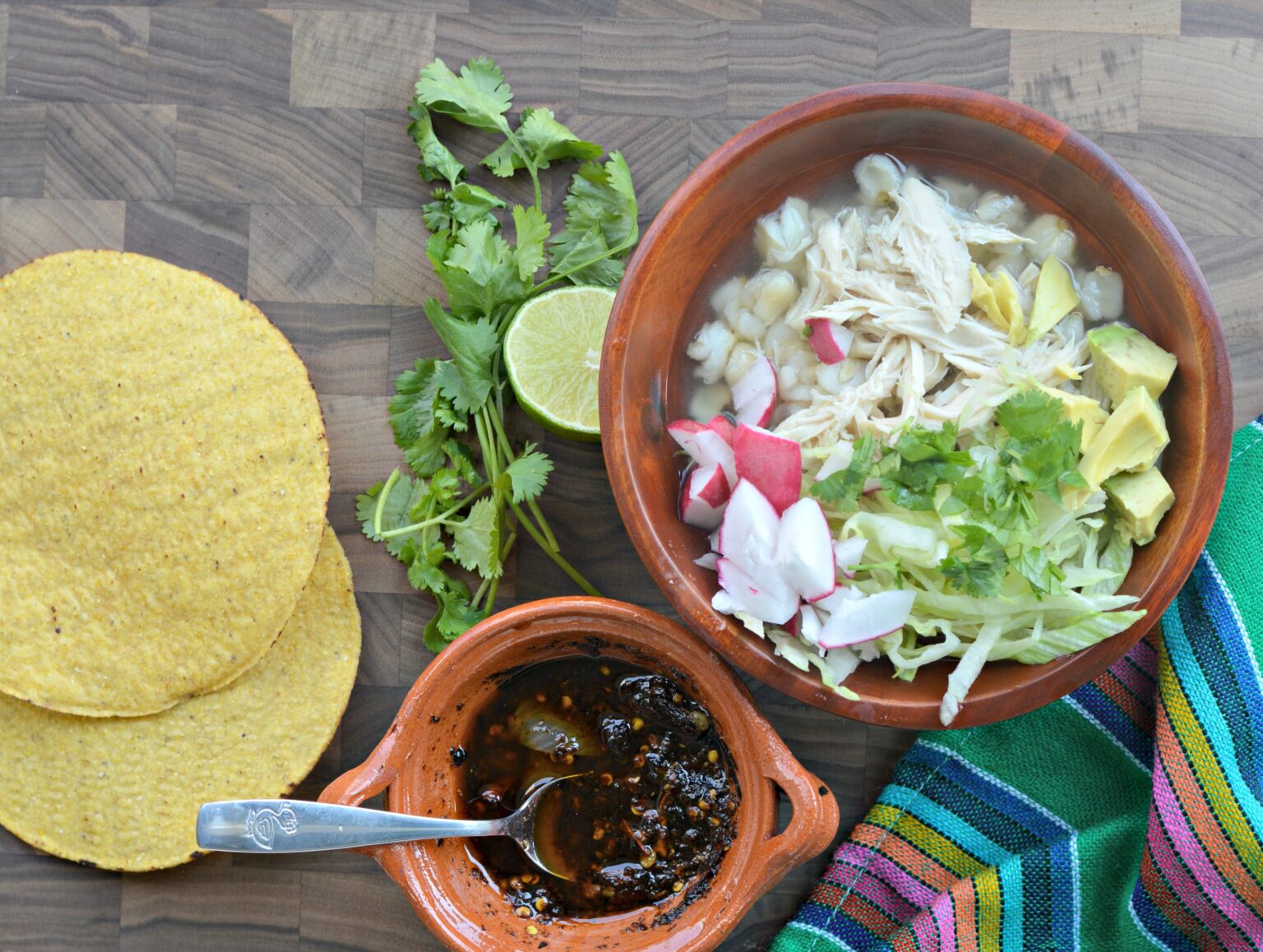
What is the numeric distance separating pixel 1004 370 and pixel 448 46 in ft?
3.45

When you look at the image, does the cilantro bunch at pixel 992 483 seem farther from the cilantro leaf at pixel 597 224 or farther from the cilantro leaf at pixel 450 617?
the cilantro leaf at pixel 450 617

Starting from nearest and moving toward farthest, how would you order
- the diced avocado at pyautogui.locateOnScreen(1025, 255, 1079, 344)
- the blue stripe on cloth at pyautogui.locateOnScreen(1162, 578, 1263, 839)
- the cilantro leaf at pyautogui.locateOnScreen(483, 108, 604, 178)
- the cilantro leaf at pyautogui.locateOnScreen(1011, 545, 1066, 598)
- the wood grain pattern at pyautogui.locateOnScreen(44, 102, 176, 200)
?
the cilantro leaf at pyautogui.locateOnScreen(1011, 545, 1066, 598), the diced avocado at pyautogui.locateOnScreen(1025, 255, 1079, 344), the blue stripe on cloth at pyautogui.locateOnScreen(1162, 578, 1263, 839), the cilantro leaf at pyautogui.locateOnScreen(483, 108, 604, 178), the wood grain pattern at pyautogui.locateOnScreen(44, 102, 176, 200)

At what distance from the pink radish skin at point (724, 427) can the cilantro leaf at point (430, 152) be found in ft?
1.92

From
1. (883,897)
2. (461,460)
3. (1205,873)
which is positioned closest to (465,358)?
(461,460)

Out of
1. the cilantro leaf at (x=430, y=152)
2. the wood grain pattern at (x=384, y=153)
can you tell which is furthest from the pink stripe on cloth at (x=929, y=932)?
the cilantro leaf at (x=430, y=152)

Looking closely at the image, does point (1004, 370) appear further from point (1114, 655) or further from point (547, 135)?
point (547, 135)

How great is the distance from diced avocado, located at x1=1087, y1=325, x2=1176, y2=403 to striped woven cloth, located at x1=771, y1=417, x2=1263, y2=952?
0.35 m

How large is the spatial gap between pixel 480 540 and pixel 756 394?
0.49 metres

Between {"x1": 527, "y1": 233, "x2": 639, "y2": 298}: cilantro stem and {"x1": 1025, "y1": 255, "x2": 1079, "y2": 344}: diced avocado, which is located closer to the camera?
{"x1": 1025, "y1": 255, "x2": 1079, "y2": 344}: diced avocado

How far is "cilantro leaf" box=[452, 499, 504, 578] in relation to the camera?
5.27ft

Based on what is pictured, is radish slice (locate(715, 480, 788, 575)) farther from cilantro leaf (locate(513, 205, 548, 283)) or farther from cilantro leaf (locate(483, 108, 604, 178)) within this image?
cilantro leaf (locate(483, 108, 604, 178))

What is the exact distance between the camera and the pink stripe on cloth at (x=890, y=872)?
65.3 inches

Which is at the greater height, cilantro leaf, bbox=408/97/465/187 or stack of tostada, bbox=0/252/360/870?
cilantro leaf, bbox=408/97/465/187

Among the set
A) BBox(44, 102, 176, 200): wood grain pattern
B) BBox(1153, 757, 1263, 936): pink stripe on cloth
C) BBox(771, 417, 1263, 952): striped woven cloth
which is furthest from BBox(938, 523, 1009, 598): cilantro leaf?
BBox(44, 102, 176, 200): wood grain pattern
